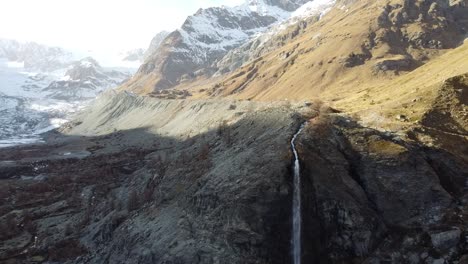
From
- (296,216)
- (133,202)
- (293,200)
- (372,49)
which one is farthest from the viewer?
(372,49)

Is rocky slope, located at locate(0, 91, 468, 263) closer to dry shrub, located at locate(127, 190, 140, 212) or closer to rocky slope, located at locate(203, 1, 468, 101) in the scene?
dry shrub, located at locate(127, 190, 140, 212)

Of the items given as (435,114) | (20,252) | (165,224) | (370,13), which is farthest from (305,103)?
(370,13)

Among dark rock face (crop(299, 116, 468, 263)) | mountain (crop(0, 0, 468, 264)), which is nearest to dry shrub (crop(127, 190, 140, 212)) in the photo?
mountain (crop(0, 0, 468, 264))

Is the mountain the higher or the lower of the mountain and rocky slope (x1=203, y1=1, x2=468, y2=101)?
the higher

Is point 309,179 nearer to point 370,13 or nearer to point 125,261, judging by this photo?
point 125,261

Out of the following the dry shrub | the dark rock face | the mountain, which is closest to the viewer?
the dark rock face

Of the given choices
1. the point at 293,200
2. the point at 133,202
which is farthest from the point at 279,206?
the point at 133,202

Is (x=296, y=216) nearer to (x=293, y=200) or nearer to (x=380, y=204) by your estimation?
(x=293, y=200)

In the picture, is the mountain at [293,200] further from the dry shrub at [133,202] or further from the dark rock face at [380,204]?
→ the dry shrub at [133,202]
